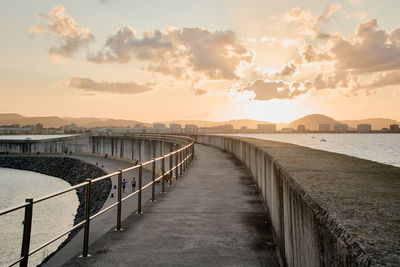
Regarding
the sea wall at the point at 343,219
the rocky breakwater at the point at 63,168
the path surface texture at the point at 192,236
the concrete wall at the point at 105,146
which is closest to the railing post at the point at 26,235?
the path surface texture at the point at 192,236

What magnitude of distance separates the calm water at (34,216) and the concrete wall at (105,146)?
11.9 meters

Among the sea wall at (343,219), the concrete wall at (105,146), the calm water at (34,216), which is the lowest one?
the calm water at (34,216)

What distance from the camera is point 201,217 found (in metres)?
8.19

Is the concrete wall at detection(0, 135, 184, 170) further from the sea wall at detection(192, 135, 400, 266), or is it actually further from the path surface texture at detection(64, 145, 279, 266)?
the sea wall at detection(192, 135, 400, 266)

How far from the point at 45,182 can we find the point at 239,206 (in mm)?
73099

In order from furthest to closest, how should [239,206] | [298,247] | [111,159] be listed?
[111,159] < [239,206] < [298,247]

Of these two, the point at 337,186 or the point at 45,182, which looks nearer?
the point at 337,186

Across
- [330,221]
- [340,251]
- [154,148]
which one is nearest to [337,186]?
[330,221]

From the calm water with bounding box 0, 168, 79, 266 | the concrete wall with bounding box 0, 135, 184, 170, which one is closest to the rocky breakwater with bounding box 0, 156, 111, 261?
the calm water with bounding box 0, 168, 79, 266

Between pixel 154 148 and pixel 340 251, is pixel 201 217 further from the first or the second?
pixel 154 148

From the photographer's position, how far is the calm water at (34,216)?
32875mm

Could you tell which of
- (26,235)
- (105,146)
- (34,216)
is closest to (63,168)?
(105,146)

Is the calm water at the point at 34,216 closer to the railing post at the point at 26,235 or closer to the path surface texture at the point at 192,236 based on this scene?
the path surface texture at the point at 192,236

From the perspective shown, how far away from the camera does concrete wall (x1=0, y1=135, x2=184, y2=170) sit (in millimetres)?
40025
